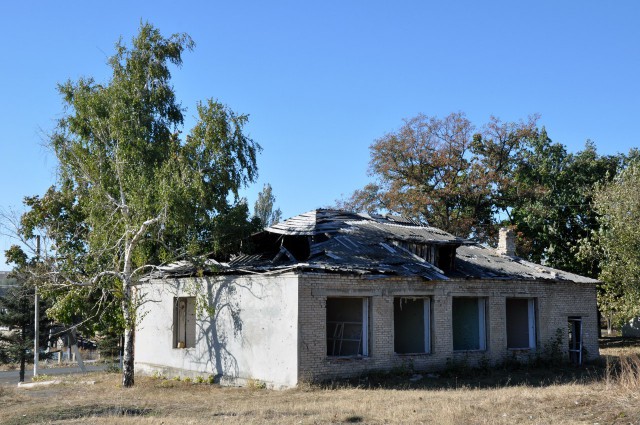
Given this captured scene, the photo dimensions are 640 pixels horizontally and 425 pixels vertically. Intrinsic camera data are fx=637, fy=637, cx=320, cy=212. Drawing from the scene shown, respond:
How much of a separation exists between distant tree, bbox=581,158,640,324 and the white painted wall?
47.6 feet

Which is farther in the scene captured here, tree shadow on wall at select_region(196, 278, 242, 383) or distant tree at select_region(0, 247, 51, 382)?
distant tree at select_region(0, 247, 51, 382)

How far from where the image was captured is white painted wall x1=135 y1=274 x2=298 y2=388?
18.3 metres

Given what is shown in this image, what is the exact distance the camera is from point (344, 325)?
24750 mm

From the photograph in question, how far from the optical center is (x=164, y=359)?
23.7m

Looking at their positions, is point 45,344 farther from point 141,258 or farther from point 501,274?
point 501,274

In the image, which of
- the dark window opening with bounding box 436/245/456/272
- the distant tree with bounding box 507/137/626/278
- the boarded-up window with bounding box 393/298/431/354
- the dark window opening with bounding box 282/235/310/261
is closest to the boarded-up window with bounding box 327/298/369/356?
the boarded-up window with bounding box 393/298/431/354

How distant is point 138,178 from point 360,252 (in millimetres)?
7596

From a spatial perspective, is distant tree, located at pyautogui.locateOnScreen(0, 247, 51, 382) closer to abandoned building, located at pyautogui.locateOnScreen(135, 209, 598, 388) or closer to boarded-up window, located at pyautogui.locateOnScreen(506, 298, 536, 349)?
abandoned building, located at pyautogui.locateOnScreen(135, 209, 598, 388)

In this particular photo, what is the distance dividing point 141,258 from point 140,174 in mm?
2757

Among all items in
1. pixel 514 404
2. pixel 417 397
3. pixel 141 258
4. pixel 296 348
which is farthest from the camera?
pixel 141 258

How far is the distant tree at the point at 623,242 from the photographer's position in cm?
2483

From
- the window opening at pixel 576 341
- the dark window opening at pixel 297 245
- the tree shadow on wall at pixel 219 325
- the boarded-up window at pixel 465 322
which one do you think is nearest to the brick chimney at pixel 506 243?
the window opening at pixel 576 341

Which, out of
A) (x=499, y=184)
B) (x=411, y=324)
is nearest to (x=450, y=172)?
(x=499, y=184)

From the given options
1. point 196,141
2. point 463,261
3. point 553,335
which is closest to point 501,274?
point 463,261
